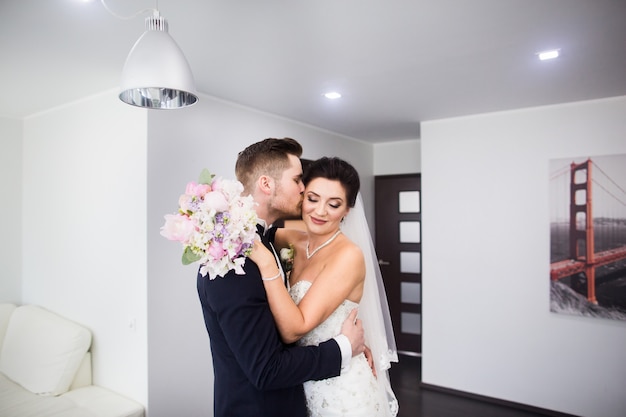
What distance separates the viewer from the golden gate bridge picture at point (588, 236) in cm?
346

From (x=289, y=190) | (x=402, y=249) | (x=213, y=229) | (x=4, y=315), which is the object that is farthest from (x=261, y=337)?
(x=402, y=249)

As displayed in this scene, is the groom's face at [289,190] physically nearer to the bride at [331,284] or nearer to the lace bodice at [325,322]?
the bride at [331,284]

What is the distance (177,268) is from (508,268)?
297cm

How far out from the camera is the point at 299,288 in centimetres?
183

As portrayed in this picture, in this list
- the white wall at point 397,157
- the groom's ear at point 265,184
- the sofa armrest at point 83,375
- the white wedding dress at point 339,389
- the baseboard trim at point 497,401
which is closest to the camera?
the groom's ear at point 265,184

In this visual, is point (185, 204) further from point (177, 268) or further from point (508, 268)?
point (508, 268)

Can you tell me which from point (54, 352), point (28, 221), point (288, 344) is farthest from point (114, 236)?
point (288, 344)

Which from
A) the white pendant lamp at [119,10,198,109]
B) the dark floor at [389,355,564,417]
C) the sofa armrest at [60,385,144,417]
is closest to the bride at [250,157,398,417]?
the white pendant lamp at [119,10,198,109]

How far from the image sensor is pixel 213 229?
1.23 m

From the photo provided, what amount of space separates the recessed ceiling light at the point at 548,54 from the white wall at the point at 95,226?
2.58 metres

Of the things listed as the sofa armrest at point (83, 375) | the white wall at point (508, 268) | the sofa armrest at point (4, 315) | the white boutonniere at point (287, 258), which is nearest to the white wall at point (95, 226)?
the sofa armrest at point (83, 375)

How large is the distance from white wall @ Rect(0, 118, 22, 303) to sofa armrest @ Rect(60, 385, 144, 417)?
154cm

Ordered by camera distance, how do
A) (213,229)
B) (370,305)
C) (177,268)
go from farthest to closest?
(177,268) < (370,305) < (213,229)

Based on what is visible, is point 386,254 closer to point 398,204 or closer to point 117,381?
point 398,204
